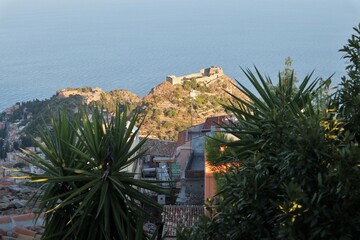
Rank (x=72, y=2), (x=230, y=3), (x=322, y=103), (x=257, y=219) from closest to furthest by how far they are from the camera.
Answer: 1. (x=257, y=219)
2. (x=322, y=103)
3. (x=230, y=3)
4. (x=72, y=2)

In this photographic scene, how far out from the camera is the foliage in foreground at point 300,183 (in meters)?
2.27

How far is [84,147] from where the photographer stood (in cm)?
489

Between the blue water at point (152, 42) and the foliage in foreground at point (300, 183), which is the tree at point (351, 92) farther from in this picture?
the blue water at point (152, 42)

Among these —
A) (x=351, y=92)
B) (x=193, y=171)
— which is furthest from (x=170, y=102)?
(x=351, y=92)

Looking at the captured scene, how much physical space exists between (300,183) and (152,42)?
78.3 meters

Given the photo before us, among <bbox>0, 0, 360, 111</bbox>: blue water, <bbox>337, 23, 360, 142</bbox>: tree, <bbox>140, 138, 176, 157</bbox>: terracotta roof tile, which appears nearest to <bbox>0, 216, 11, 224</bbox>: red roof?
<bbox>337, 23, 360, 142</bbox>: tree

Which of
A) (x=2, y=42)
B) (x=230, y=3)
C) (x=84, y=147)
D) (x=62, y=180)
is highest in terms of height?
(x=230, y=3)

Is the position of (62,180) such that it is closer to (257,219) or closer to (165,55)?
(257,219)

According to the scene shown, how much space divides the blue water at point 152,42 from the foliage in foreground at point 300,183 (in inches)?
1046

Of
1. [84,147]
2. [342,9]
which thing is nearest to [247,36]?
[342,9]

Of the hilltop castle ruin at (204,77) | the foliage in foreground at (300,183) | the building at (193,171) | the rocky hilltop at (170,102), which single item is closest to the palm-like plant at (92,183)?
the foliage in foreground at (300,183)

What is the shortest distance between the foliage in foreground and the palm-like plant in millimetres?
1556

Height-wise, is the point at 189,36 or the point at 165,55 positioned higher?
the point at 189,36

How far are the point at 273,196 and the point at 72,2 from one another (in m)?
150
